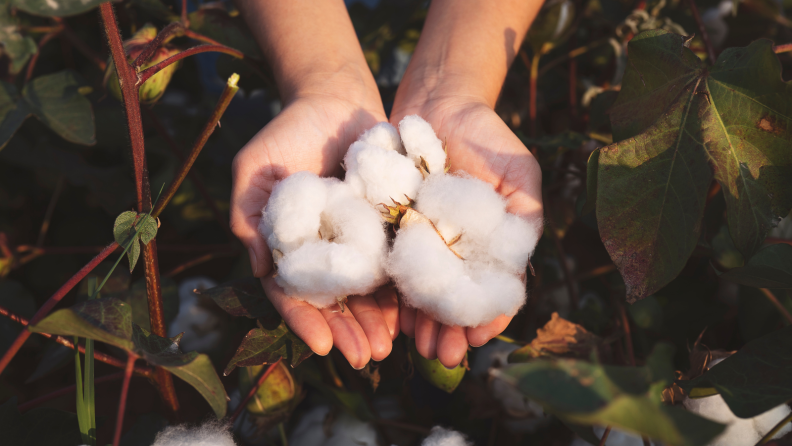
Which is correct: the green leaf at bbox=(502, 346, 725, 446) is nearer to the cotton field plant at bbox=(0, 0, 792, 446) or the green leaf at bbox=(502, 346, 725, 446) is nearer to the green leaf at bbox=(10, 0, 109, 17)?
the cotton field plant at bbox=(0, 0, 792, 446)

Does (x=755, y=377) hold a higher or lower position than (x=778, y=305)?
higher

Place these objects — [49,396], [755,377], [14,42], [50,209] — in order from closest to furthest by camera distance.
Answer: [755,377]
[49,396]
[14,42]
[50,209]

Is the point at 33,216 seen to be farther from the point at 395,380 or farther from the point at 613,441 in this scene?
the point at 613,441

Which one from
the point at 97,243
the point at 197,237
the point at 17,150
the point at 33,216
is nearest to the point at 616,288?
the point at 197,237

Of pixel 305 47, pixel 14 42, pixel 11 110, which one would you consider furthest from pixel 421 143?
pixel 14 42

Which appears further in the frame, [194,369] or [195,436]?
[195,436]

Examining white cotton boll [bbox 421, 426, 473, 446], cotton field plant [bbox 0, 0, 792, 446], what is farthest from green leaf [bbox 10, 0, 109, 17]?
white cotton boll [bbox 421, 426, 473, 446]

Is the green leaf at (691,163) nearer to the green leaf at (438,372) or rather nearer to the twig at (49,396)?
the green leaf at (438,372)

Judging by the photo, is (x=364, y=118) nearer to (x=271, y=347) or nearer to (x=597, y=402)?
(x=271, y=347)
